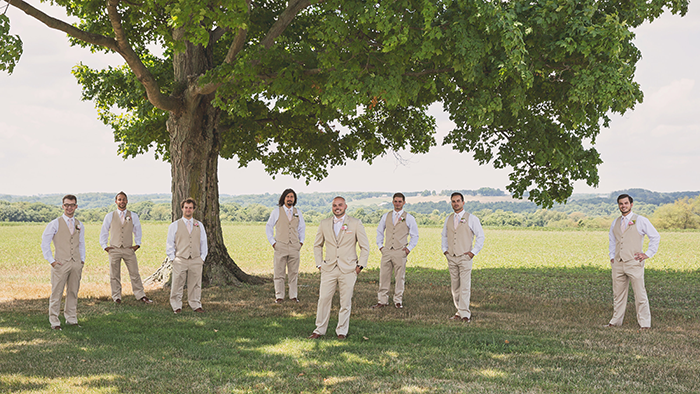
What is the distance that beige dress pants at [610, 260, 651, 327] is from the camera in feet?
32.5

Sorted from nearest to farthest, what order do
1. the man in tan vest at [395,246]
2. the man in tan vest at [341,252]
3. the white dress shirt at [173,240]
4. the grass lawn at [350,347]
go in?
the grass lawn at [350,347] → the man in tan vest at [341,252] → the white dress shirt at [173,240] → the man in tan vest at [395,246]

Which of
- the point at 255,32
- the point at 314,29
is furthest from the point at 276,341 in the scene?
the point at 255,32

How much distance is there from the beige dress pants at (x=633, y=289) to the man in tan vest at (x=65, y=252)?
9.62 meters

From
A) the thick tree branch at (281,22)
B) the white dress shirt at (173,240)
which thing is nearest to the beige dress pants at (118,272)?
the white dress shirt at (173,240)

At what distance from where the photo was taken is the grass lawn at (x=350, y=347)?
252 inches

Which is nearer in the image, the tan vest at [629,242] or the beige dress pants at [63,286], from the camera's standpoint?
the beige dress pants at [63,286]

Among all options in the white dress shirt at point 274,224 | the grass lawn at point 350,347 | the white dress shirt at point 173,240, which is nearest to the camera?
the grass lawn at point 350,347

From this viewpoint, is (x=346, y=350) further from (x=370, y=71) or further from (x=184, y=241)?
(x=370, y=71)

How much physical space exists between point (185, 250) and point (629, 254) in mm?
8522

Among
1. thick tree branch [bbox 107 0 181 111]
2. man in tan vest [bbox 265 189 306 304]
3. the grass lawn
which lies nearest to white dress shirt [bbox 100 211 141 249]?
the grass lawn

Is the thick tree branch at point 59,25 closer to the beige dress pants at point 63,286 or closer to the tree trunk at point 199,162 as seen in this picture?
the tree trunk at point 199,162

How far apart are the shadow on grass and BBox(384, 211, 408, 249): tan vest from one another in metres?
1.41

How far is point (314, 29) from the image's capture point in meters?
12.2

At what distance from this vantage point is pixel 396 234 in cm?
1203
